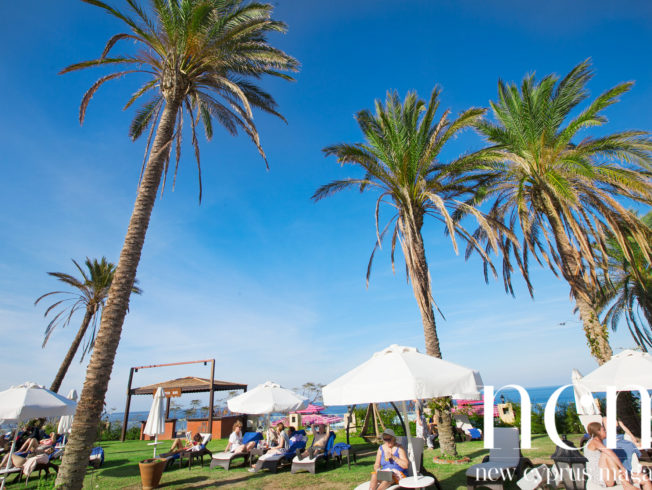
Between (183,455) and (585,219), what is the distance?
15.2m

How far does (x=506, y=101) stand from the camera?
14.5 metres

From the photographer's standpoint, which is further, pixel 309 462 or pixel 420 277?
pixel 420 277

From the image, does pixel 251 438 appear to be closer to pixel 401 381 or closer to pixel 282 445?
pixel 282 445

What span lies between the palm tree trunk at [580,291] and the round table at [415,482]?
29.8 feet

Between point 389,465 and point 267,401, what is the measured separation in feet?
21.0

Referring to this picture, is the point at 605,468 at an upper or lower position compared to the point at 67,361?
lower

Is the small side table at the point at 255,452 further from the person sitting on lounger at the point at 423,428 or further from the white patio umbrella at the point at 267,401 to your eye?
the person sitting on lounger at the point at 423,428

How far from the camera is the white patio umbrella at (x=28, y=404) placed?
8.78 m

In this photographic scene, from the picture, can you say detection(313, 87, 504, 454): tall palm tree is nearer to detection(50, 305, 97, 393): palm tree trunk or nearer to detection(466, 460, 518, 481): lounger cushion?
detection(466, 460, 518, 481): lounger cushion

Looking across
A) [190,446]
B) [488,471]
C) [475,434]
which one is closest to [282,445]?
[190,446]

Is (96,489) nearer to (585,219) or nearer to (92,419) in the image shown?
(92,419)

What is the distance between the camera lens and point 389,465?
6418 millimetres

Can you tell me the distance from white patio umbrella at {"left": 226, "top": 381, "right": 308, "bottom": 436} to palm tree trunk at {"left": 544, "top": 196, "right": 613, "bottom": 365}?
990cm

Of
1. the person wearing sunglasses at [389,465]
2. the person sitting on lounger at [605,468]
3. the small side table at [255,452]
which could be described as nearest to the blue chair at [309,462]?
the small side table at [255,452]
